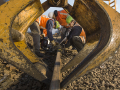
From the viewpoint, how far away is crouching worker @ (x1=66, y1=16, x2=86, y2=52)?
113 inches

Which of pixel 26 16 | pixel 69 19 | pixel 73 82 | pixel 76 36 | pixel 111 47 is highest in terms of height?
pixel 26 16

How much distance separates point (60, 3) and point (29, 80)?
1625 millimetres

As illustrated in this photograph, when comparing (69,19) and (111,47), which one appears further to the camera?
(69,19)

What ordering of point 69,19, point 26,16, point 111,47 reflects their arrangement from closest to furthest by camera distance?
point 111,47
point 26,16
point 69,19

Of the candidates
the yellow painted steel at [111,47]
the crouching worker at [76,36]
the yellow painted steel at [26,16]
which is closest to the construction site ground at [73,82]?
the yellow painted steel at [111,47]

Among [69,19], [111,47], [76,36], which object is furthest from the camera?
[69,19]

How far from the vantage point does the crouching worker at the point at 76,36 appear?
2873mm

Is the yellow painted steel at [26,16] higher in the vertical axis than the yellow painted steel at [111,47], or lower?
higher

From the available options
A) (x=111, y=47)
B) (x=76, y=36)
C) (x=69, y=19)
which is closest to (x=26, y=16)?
(x=111, y=47)

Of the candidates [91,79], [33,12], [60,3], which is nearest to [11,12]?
[33,12]

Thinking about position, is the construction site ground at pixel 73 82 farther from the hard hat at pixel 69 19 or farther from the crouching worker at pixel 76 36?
the hard hat at pixel 69 19

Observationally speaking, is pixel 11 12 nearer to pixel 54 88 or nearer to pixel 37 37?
pixel 54 88

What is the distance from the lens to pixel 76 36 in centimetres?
302

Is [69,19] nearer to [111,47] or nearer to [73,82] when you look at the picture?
[73,82]
